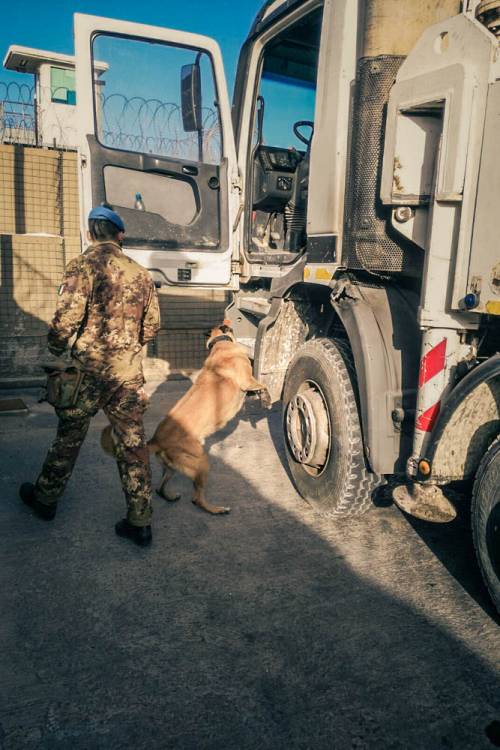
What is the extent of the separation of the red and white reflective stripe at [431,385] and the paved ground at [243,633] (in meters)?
0.84

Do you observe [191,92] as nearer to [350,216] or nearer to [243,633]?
[350,216]

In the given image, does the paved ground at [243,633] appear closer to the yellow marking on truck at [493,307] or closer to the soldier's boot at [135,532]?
the soldier's boot at [135,532]

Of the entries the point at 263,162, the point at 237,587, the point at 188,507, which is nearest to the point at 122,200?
the point at 263,162

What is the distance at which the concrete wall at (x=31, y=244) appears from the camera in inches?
261

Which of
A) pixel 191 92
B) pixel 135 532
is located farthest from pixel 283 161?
pixel 135 532

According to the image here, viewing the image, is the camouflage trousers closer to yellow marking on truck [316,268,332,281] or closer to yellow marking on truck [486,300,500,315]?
yellow marking on truck [316,268,332,281]

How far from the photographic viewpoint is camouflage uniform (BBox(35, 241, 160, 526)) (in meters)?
3.01

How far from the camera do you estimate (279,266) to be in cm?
446

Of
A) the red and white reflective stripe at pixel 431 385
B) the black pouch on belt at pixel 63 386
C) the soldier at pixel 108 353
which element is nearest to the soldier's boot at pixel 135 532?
the soldier at pixel 108 353

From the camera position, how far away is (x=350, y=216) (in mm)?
2971

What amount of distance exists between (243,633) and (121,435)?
1265 millimetres

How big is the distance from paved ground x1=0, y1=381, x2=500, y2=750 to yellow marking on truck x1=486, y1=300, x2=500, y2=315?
134 cm

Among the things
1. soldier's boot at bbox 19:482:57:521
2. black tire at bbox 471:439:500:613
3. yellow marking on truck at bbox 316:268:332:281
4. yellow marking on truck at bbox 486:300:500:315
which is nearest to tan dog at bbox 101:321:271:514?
soldier's boot at bbox 19:482:57:521

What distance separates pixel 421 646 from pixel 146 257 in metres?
3.21
